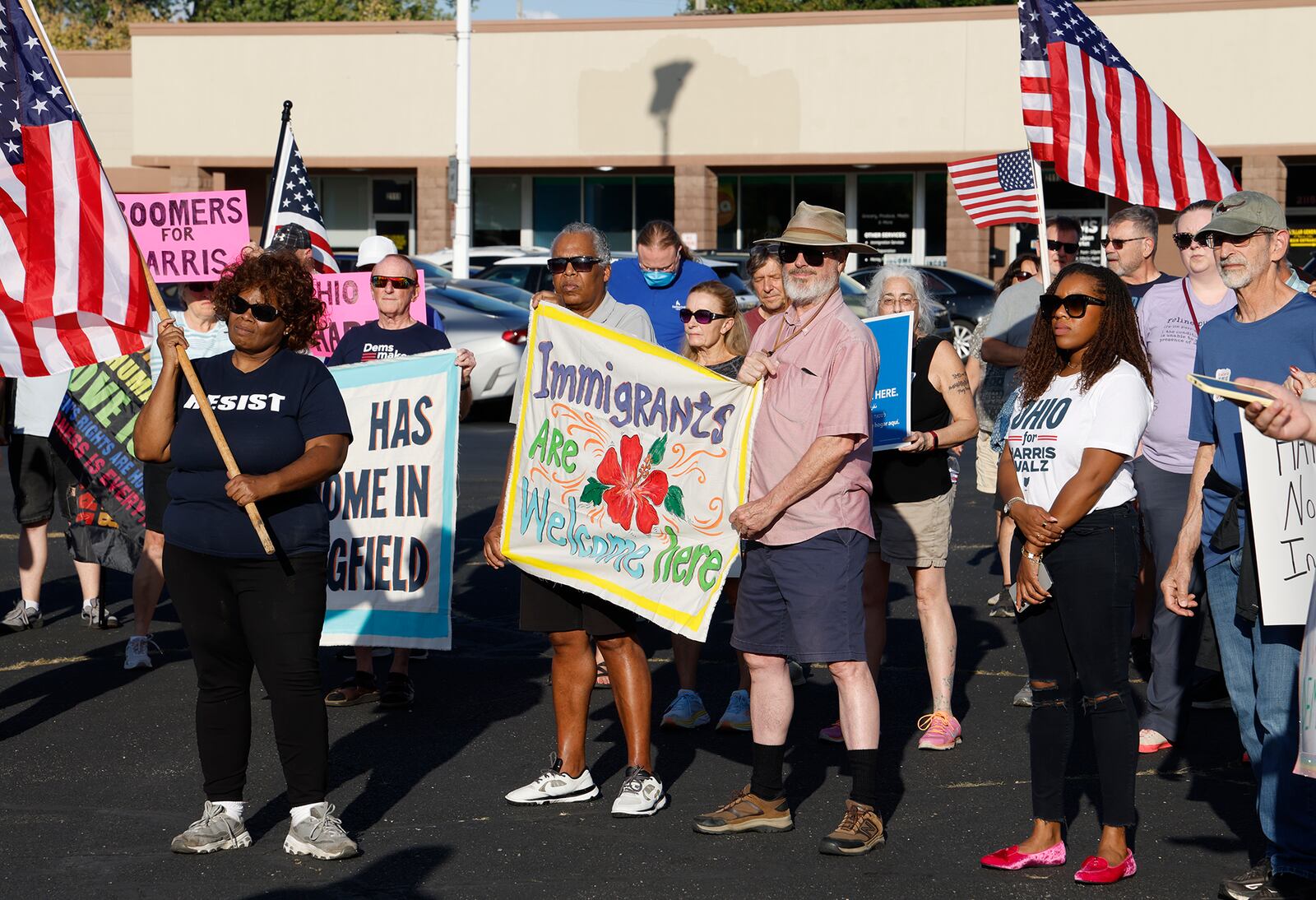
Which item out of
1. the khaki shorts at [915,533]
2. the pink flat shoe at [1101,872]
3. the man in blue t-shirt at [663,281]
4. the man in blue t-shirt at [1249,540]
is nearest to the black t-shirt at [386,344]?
the man in blue t-shirt at [663,281]

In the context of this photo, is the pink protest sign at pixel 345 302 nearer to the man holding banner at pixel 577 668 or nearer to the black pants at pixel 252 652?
the man holding banner at pixel 577 668

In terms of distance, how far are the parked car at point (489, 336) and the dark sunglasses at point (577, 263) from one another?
11.0 m

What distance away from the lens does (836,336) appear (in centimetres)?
552

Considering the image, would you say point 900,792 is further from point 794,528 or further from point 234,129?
point 234,129

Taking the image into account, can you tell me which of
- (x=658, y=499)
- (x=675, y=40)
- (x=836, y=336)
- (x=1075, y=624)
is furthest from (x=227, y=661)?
(x=675, y=40)

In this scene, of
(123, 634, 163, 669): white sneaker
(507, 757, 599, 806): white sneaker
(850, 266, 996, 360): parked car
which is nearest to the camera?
(507, 757, 599, 806): white sneaker

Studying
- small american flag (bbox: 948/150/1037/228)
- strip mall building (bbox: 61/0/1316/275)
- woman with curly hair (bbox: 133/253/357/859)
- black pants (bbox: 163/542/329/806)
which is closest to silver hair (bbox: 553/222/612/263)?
woman with curly hair (bbox: 133/253/357/859)

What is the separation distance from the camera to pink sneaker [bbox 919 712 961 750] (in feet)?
22.1

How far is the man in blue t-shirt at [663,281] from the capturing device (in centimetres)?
800

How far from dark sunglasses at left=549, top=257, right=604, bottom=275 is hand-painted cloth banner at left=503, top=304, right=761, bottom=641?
16.2 inches

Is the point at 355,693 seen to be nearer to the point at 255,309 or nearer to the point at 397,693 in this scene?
the point at 397,693

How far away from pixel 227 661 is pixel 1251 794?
3760 mm

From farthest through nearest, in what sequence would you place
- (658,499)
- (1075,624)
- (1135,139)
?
(1135,139) → (658,499) → (1075,624)

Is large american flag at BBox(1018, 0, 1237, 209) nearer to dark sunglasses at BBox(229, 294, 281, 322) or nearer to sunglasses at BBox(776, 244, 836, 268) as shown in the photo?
sunglasses at BBox(776, 244, 836, 268)
